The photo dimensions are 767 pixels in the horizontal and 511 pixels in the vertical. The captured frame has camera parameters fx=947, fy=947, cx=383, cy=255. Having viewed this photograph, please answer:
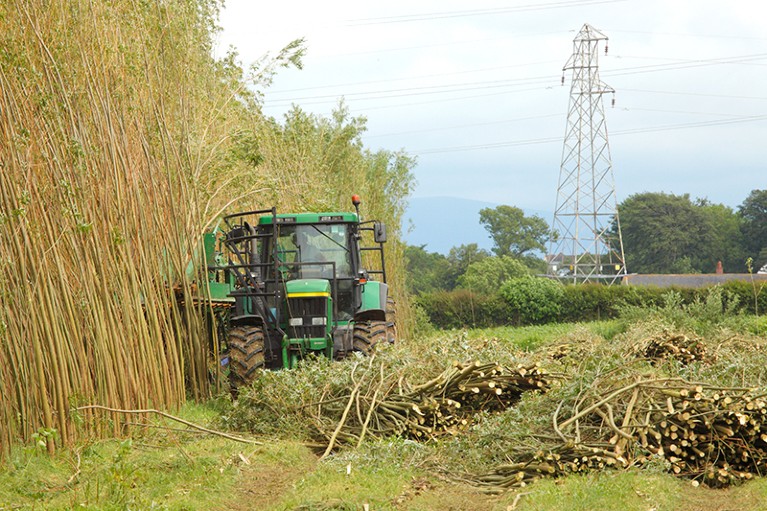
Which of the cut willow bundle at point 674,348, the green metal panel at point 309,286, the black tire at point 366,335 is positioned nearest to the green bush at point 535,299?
the cut willow bundle at point 674,348

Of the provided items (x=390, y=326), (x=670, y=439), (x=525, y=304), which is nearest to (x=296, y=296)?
(x=390, y=326)

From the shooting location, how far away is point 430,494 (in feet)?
19.5

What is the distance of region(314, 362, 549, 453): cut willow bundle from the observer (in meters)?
7.46

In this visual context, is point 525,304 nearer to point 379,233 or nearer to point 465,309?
point 465,309

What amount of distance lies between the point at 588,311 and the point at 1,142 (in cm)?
2225

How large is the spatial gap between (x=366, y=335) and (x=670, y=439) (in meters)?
4.47

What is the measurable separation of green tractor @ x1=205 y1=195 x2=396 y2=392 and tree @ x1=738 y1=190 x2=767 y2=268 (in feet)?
138

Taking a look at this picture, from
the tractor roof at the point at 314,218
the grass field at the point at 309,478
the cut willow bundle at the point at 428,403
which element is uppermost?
the tractor roof at the point at 314,218

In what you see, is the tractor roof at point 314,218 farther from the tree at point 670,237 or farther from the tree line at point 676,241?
the tree at point 670,237

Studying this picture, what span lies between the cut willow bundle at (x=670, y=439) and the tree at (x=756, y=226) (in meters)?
45.1

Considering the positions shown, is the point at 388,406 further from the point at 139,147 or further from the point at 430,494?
the point at 139,147

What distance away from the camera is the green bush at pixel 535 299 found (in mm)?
27062

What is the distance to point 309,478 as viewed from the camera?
6.25m

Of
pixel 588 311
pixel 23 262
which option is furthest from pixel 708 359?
pixel 588 311
